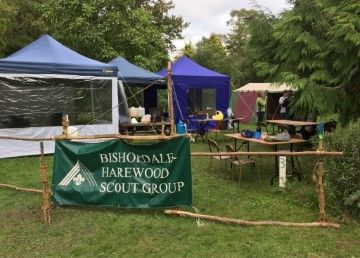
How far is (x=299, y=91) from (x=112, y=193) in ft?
13.4

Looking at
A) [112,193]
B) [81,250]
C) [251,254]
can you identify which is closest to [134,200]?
[112,193]

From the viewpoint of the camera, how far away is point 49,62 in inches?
458

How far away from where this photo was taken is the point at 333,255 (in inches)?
189

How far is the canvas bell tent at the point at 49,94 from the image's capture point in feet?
A: 37.2

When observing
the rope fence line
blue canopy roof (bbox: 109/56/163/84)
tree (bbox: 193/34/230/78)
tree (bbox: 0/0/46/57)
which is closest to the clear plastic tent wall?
blue canopy roof (bbox: 109/56/163/84)

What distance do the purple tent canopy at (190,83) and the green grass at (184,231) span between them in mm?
8873

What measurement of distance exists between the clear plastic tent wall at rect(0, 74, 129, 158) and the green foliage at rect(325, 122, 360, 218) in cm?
642

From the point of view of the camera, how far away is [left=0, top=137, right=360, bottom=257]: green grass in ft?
16.6

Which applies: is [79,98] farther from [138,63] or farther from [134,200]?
[138,63]

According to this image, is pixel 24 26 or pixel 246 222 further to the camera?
pixel 24 26

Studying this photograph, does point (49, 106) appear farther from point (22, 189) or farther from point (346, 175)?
point (346, 175)

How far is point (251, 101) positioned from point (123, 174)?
1836 centimetres

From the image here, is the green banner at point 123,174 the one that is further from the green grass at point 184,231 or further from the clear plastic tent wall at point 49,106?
the clear plastic tent wall at point 49,106

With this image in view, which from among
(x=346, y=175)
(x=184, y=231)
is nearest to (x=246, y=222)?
(x=184, y=231)
